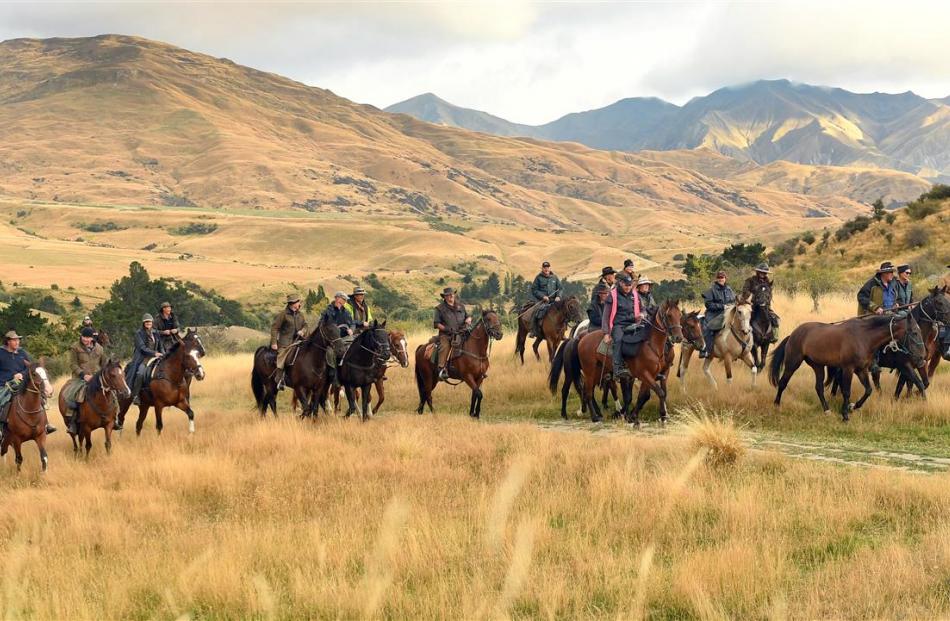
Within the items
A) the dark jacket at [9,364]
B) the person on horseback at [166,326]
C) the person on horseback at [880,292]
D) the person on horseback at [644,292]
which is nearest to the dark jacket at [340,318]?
the person on horseback at [166,326]

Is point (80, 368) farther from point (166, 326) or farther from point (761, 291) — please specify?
point (761, 291)

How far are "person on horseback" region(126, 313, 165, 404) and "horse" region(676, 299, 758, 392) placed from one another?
12.4 meters

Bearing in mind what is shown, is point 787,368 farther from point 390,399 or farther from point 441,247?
point 441,247

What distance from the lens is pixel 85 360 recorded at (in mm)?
15188

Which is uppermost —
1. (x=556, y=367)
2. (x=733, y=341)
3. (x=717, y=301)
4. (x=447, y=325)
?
(x=717, y=301)

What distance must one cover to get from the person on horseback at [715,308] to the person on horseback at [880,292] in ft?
10.8

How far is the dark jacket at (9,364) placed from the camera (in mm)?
12820

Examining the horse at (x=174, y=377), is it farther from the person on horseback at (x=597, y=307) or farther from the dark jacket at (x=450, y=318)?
the person on horseback at (x=597, y=307)

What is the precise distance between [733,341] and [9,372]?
1546 centimetres

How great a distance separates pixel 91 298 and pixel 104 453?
63.5m

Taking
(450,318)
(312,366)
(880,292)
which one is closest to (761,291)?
(880,292)

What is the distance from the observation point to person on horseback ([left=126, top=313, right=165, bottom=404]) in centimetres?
1609

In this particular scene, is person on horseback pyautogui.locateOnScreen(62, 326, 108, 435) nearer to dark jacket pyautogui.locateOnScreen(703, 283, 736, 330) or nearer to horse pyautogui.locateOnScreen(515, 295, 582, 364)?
horse pyautogui.locateOnScreen(515, 295, 582, 364)

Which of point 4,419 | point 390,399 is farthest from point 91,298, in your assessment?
point 4,419
